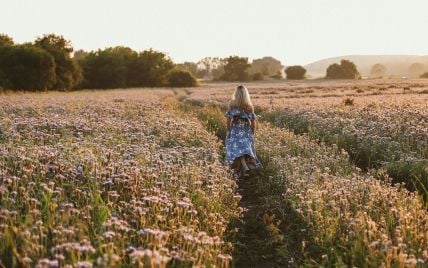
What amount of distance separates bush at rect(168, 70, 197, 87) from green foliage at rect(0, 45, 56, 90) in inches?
1145

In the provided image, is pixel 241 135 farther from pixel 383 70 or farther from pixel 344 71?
pixel 383 70

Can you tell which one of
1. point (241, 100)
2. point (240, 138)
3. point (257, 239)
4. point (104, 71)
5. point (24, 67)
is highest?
point (24, 67)

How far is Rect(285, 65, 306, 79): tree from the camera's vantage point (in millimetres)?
103562

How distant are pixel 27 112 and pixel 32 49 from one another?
41871mm

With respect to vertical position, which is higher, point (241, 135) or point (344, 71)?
point (344, 71)

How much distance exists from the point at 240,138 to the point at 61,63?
175 feet

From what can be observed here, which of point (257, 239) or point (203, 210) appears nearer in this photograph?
point (203, 210)

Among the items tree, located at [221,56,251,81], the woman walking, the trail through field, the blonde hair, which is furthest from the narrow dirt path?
tree, located at [221,56,251,81]

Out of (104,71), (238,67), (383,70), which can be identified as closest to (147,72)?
(104,71)

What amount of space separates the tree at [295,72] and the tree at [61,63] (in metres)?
52.2

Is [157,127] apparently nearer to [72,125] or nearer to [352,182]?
[72,125]

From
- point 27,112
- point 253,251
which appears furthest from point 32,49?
point 253,251

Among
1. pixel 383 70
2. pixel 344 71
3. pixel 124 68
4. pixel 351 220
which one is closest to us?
pixel 351 220

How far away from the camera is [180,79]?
82.2m
